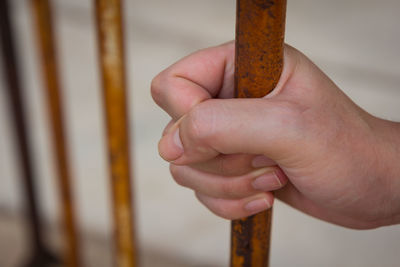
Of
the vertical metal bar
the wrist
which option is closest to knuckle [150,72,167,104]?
the wrist

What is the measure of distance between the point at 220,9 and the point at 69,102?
648mm

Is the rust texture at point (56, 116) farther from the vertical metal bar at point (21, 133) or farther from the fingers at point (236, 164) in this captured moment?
the fingers at point (236, 164)

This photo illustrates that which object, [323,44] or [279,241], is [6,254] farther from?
[323,44]

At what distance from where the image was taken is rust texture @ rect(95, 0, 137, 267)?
61 cm

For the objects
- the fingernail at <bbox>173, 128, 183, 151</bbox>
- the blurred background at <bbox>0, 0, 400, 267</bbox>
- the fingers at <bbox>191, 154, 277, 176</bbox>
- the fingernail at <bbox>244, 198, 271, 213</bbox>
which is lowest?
the blurred background at <bbox>0, 0, 400, 267</bbox>

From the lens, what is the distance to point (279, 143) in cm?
40

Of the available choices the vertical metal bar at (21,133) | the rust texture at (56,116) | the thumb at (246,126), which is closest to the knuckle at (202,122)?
the thumb at (246,126)

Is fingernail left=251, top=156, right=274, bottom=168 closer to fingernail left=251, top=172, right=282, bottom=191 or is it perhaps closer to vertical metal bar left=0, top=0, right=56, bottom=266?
fingernail left=251, top=172, right=282, bottom=191

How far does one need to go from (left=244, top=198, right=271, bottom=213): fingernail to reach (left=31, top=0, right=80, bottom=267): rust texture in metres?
0.68

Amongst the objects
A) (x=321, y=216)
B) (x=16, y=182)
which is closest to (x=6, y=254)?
(x=16, y=182)

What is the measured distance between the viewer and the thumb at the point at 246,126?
0.40 meters

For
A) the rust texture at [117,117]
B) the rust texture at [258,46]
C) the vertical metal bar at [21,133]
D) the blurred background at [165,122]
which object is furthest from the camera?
the blurred background at [165,122]

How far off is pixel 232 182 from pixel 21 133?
0.91m

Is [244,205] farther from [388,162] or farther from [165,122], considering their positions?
[165,122]
